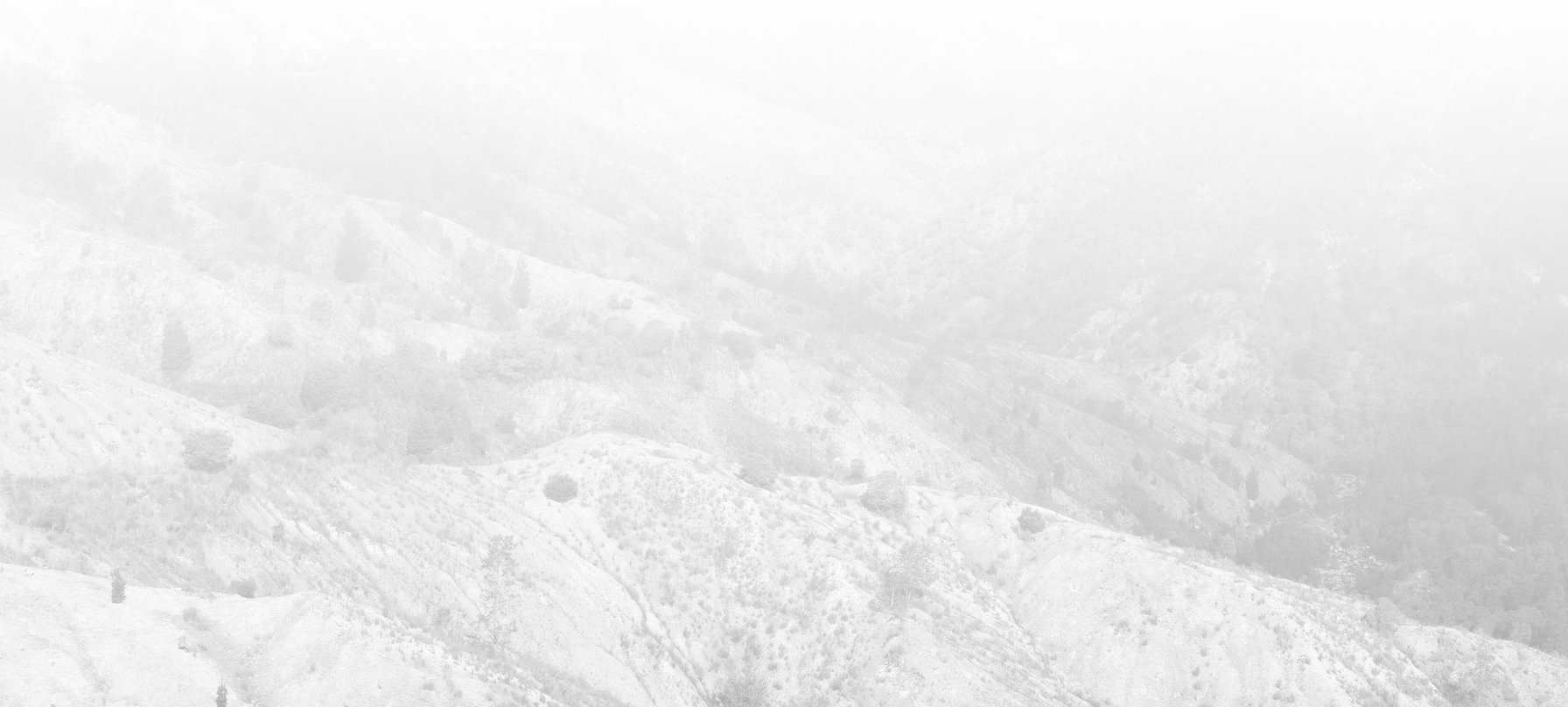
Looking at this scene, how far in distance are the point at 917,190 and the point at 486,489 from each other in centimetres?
7539

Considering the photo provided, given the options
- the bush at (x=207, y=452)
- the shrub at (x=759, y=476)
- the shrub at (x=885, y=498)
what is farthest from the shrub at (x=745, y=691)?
the bush at (x=207, y=452)

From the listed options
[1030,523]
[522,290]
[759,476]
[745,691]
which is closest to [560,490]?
[759,476]

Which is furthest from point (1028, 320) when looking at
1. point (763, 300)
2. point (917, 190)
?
point (917, 190)

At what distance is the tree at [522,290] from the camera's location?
62.1m

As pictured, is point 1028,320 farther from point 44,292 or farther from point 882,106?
point 44,292

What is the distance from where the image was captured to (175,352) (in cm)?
4800

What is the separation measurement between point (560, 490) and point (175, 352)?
23.6 meters

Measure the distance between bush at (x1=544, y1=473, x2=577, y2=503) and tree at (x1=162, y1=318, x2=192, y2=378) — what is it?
22471 millimetres

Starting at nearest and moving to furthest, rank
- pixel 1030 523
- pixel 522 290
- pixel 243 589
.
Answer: pixel 243 589 → pixel 1030 523 → pixel 522 290

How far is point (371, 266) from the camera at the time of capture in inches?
2421

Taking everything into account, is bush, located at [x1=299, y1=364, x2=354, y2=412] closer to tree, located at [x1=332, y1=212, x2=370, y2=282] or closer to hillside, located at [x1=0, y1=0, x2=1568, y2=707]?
hillside, located at [x1=0, y1=0, x2=1568, y2=707]

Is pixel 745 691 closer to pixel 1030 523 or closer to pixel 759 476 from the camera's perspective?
pixel 759 476

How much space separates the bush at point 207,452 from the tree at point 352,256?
28.5 m

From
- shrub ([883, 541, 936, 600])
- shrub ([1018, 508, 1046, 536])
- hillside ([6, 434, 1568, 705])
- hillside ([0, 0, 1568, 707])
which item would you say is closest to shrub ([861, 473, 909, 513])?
hillside ([0, 0, 1568, 707])
